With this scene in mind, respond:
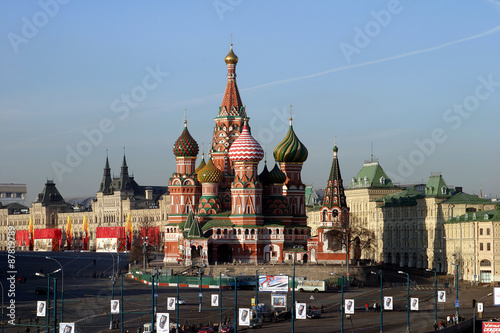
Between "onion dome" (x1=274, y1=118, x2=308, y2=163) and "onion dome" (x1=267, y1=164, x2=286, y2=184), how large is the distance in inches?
135

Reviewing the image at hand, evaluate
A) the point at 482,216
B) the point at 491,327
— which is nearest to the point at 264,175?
the point at 482,216

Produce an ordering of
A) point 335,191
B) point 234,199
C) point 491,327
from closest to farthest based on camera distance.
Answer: point 491,327
point 335,191
point 234,199

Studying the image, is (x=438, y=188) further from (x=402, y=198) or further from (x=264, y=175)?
(x=264, y=175)

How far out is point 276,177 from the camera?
149000mm

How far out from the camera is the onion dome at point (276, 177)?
149000mm

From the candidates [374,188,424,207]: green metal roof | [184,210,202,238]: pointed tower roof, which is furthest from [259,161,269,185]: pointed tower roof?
[374,188,424,207]: green metal roof

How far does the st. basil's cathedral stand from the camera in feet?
469

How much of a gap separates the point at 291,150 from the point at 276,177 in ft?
17.0

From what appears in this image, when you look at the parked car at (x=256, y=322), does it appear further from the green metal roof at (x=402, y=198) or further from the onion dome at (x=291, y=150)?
Result: the green metal roof at (x=402, y=198)

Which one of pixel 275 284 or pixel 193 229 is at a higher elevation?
pixel 193 229

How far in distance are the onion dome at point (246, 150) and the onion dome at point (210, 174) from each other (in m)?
3.84

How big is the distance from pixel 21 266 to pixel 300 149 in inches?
2147

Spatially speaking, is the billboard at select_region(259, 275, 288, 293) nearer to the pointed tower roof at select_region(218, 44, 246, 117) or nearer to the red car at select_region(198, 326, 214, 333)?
the red car at select_region(198, 326, 214, 333)

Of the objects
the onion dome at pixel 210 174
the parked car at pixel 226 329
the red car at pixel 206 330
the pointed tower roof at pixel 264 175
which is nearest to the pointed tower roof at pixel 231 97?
the pointed tower roof at pixel 264 175
